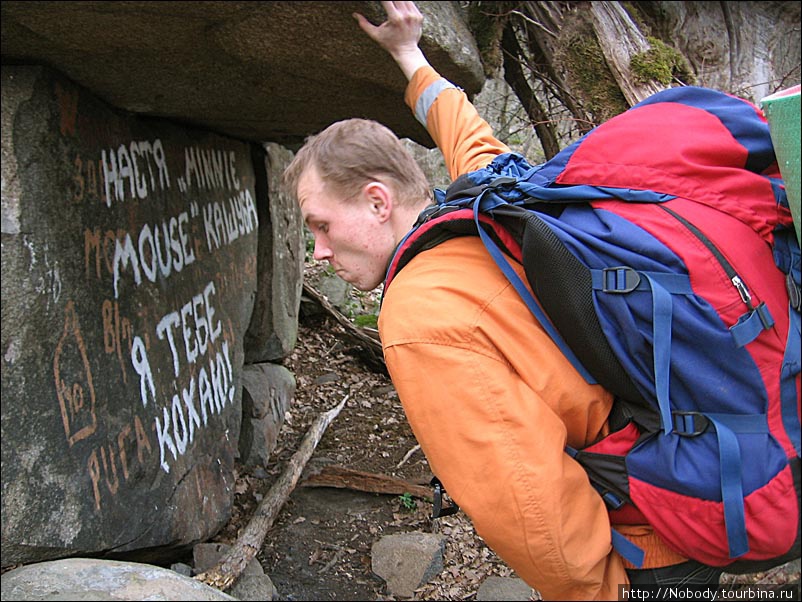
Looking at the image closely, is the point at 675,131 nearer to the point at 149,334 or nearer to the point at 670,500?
the point at 670,500

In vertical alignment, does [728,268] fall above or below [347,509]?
above

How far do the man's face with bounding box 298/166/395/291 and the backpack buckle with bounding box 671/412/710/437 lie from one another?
898 mm

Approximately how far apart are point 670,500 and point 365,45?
2.02m

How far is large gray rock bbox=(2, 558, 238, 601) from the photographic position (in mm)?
1905

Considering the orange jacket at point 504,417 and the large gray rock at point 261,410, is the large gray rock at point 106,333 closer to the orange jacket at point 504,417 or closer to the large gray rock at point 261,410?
the large gray rock at point 261,410

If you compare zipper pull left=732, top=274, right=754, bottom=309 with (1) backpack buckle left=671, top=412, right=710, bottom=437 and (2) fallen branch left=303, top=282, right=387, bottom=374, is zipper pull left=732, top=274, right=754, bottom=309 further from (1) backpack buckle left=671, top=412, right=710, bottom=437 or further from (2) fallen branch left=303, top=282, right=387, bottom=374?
(2) fallen branch left=303, top=282, right=387, bottom=374

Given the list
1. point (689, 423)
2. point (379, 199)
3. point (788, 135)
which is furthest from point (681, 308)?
point (379, 199)

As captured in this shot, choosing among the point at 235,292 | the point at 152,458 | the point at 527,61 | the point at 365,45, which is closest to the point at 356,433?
the point at 235,292

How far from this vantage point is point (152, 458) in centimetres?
340

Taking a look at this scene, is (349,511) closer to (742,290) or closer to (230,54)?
(230,54)

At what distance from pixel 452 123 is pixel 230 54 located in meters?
0.90

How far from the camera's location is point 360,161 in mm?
2012

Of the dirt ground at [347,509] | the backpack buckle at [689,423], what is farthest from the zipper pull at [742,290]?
the dirt ground at [347,509]

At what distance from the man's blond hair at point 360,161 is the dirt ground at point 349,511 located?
1.92 meters
